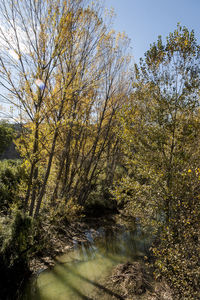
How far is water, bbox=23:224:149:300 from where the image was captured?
507 cm

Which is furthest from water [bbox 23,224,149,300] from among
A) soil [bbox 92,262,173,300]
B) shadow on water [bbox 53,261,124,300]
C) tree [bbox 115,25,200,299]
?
tree [bbox 115,25,200,299]

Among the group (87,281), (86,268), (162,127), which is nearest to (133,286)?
(87,281)

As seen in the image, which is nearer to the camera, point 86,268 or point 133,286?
point 133,286

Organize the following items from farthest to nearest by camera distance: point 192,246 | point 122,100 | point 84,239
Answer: point 122,100 < point 84,239 < point 192,246

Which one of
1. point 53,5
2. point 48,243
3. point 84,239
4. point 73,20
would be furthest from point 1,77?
point 84,239

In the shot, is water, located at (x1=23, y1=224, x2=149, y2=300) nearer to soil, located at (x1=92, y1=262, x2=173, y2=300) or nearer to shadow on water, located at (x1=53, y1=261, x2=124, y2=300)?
shadow on water, located at (x1=53, y1=261, x2=124, y2=300)

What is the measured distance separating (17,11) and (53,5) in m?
1.13

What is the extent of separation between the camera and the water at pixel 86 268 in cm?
507

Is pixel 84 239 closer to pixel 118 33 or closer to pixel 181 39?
pixel 181 39

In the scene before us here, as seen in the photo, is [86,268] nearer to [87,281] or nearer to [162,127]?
[87,281]

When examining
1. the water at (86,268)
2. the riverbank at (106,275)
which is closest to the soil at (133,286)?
the riverbank at (106,275)

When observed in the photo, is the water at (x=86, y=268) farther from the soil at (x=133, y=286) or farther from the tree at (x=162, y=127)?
the tree at (x=162, y=127)

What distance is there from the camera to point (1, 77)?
573 cm

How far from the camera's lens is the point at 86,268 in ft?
21.1
